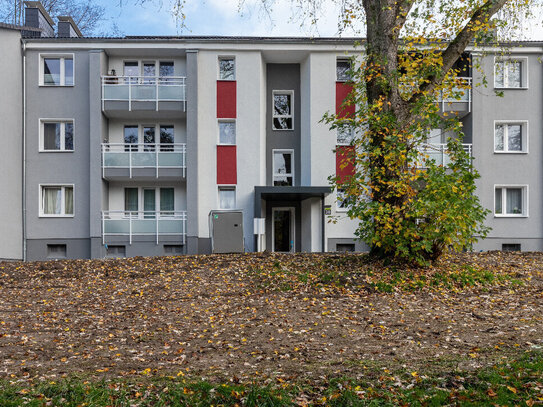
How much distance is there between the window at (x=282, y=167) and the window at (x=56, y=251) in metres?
9.90

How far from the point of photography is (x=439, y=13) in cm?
940

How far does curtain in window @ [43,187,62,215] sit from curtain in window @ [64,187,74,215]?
0.27 meters

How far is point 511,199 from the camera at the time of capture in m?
18.8

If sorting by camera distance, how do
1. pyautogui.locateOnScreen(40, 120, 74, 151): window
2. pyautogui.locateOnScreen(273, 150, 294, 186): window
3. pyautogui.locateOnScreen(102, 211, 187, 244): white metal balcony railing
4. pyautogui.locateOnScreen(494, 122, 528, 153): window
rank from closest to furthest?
pyautogui.locateOnScreen(102, 211, 187, 244): white metal balcony railing < pyautogui.locateOnScreen(40, 120, 74, 151): window < pyautogui.locateOnScreen(494, 122, 528, 153): window < pyautogui.locateOnScreen(273, 150, 294, 186): window

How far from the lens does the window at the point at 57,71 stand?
18.1 m

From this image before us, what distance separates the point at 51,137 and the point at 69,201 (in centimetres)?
296

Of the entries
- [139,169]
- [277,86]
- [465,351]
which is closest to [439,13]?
[465,351]

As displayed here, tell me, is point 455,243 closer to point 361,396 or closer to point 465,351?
point 465,351

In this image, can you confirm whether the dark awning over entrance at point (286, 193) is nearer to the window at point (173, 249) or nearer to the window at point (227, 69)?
the window at point (173, 249)

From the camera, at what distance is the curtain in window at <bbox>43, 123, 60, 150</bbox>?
715 inches

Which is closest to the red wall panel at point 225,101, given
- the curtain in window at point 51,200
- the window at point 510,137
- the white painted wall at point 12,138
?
the curtain in window at point 51,200

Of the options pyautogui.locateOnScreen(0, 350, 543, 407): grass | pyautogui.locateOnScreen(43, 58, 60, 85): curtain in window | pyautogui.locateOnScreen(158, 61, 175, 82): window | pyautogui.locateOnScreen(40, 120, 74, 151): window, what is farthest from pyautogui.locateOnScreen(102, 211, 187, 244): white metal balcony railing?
pyautogui.locateOnScreen(0, 350, 543, 407): grass

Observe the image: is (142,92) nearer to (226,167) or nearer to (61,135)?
(61,135)

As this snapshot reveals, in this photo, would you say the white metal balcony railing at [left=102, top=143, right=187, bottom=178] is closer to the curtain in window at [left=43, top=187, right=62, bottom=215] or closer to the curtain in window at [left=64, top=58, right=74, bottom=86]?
the curtain in window at [left=43, top=187, right=62, bottom=215]
